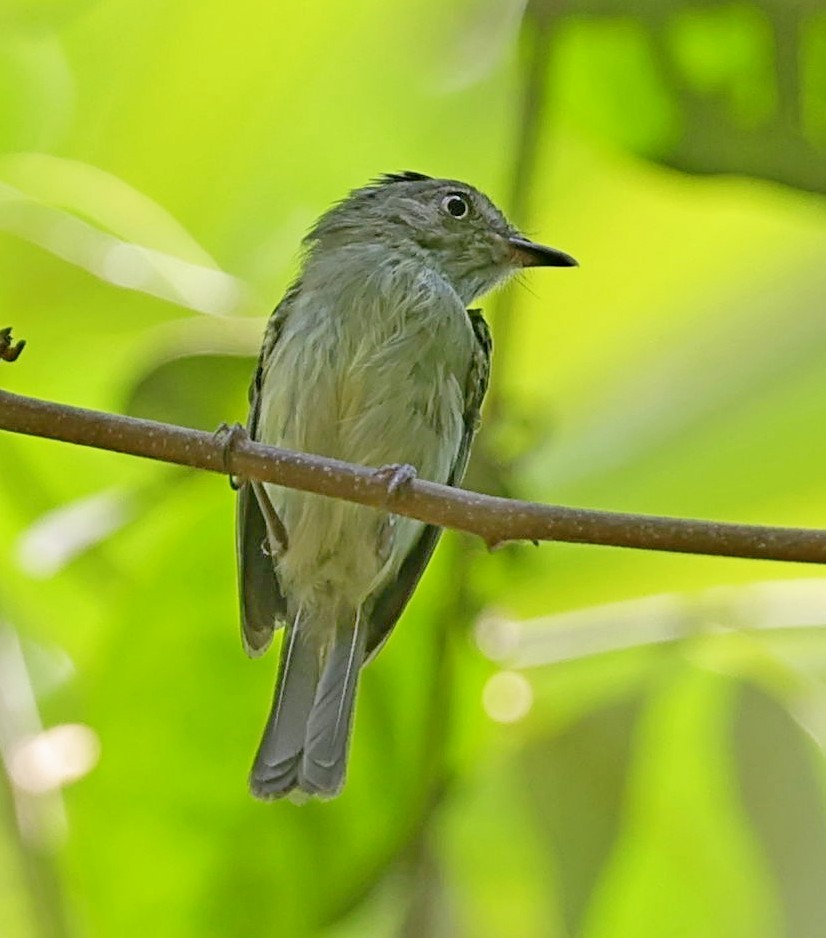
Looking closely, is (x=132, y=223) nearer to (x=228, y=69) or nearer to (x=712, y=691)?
(x=228, y=69)

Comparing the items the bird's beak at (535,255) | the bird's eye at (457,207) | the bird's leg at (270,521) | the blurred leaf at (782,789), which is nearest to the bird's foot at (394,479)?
the bird's leg at (270,521)

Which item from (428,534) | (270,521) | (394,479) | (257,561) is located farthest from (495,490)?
(394,479)

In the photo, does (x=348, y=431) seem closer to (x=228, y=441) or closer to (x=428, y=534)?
(x=428, y=534)

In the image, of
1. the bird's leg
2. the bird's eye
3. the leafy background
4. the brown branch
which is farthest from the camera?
the bird's eye

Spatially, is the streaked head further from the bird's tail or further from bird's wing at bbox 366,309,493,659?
the bird's tail

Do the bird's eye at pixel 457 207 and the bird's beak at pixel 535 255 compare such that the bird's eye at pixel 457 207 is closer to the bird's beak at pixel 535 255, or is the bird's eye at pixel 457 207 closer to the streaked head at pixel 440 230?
the streaked head at pixel 440 230

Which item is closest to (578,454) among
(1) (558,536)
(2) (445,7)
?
(2) (445,7)

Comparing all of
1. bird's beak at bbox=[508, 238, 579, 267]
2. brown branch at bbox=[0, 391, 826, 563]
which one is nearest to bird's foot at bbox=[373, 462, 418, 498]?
brown branch at bbox=[0, 391, 826, 563]
